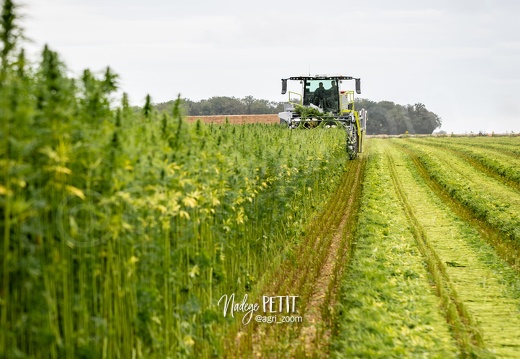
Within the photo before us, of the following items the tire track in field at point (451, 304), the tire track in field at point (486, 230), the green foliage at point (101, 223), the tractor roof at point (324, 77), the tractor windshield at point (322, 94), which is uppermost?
the tractor roof at point (324, 77)

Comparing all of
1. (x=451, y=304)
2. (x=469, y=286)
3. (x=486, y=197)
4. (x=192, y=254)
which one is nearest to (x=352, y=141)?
(x=486, y=197)

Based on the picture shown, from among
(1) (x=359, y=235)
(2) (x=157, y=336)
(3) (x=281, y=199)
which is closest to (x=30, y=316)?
(2) (x=157, y=336)

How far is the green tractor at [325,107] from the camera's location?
84.8 ft

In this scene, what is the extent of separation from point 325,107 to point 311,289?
777 inches

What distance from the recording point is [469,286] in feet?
33.2

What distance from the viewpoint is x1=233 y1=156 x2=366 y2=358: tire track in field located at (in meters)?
7.47

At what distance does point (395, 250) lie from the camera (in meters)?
11.8

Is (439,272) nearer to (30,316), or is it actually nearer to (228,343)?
(228,343)

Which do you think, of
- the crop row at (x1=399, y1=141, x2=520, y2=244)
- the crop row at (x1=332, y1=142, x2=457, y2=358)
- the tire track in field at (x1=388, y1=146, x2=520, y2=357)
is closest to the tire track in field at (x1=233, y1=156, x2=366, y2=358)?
the crop row at (x1=332, y1=142, x2=457, y2=358)

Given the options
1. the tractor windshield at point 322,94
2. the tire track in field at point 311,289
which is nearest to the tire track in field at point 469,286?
the tire track in field at point 311,289

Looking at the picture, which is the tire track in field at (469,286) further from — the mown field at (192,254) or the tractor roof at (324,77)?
the tractor roof at (324,77)

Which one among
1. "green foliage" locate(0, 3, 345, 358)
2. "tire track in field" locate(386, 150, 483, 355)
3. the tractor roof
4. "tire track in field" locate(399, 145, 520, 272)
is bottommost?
"tire track in field" locate(386, 150, 483, 355)

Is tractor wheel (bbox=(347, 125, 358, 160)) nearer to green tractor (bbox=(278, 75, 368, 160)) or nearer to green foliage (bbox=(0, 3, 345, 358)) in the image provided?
green tractor (bbox=(278, 75, 368, 160))

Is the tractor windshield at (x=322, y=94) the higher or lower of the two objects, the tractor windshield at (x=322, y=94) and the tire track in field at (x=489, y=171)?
the higher
